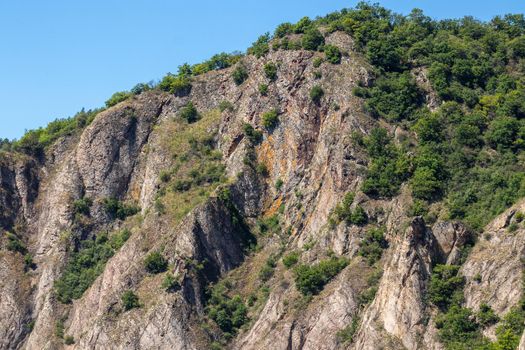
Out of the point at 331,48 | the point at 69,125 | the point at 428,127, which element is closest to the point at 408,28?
the point at 331,48

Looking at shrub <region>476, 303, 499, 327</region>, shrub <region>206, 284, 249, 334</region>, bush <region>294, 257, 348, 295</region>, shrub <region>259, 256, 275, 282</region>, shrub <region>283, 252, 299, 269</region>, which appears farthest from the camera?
shrub <region>259, 256, 275, 282</region>

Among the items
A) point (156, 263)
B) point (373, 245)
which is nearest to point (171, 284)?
point (156, 263)

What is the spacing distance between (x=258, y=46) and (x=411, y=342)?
6157cm

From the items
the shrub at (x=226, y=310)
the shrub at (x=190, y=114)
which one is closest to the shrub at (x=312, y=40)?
the shrub at (x=190, y=114)

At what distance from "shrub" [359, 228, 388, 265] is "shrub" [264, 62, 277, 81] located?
33.0 metres

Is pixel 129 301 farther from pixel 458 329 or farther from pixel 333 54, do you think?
pixel 333 54

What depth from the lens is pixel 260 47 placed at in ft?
591

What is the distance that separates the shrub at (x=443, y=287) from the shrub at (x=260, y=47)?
52.4 meters

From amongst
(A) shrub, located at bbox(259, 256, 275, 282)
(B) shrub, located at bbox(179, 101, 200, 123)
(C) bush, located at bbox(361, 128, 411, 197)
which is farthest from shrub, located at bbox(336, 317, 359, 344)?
(B) shrub, located at bbox(179, 101, 200, 123)

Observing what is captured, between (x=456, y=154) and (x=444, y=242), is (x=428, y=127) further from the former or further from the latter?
(x=444, y=242)

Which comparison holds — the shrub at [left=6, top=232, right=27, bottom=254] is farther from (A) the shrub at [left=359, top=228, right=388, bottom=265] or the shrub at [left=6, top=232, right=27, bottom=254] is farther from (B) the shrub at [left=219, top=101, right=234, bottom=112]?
(A) the shrub at [left=359, top=228, right=388, bottom=265]

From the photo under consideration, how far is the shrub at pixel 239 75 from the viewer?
179 m

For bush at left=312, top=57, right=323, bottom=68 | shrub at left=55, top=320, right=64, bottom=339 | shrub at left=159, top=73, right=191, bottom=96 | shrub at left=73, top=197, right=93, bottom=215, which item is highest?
shrub at left=159, top=73, right=191, bottom=96

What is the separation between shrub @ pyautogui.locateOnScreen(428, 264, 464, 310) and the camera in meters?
135
